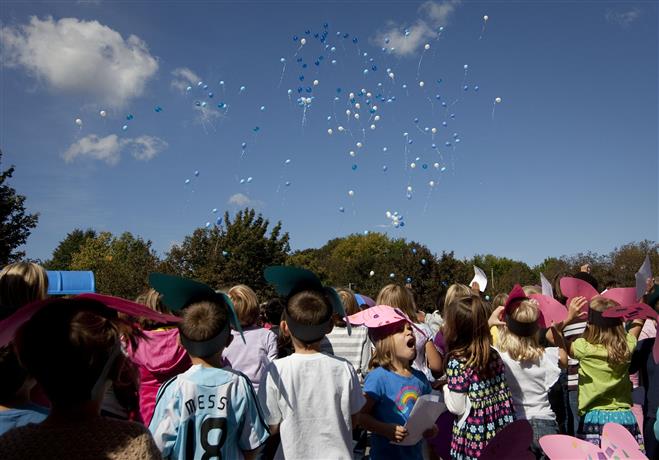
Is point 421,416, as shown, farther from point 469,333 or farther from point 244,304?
point 244,304

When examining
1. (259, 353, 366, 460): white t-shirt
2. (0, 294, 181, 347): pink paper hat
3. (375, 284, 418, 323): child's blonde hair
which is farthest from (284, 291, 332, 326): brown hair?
(375, 284, 418, 323): child's blonde hair

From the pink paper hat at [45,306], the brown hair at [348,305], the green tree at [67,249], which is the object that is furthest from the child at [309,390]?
the green tree at [67,249]

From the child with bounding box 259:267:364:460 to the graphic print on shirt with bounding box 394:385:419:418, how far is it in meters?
0.45

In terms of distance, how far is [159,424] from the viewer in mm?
2613

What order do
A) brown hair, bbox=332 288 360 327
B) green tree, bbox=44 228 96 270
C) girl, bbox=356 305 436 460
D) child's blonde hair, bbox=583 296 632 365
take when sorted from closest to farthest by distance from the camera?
girl, bbox=356 305 436 460 → child's blonde hair, bbox=583 296 632 365 → brown hair, bbox=332 288 360 327 → green tree, bbox=44 228 96 270

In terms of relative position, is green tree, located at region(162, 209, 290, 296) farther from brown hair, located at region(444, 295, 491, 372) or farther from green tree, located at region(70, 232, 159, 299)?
brown hair, located at region(444, 295, 491, 372)

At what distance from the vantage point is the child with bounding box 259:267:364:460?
2832 millimetres

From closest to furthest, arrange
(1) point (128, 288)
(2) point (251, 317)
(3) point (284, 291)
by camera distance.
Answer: (3) point (284, 291) → (2) point (251, 317) → (1) point (128, 288)

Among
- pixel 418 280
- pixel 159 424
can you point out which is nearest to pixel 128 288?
pixel 418 280

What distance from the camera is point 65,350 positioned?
5.16 ft

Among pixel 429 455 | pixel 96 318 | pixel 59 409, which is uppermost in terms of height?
pixel 96 318

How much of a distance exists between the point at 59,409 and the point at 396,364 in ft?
7.56

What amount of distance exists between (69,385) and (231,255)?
32.1m

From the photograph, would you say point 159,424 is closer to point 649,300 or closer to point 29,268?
point 29,268
